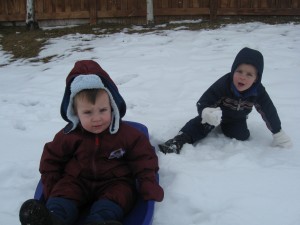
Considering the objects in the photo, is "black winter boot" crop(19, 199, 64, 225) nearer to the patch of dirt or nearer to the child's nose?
the child's nose

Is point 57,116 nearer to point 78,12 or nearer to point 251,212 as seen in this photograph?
point 251,212

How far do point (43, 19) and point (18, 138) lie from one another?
713cm

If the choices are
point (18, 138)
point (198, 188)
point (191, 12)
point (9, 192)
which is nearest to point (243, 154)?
point (198, 188)

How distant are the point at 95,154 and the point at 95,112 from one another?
0.26 meters

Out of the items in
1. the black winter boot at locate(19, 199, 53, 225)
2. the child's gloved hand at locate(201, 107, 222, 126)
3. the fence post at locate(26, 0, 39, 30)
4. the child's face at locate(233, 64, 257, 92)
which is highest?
the fence post at locate(26, 0, 39, 30)

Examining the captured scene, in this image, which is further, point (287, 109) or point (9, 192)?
point (287, 109)

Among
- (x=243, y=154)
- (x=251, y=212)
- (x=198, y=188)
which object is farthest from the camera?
(x=243, y=154)

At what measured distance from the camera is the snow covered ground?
2078 mm

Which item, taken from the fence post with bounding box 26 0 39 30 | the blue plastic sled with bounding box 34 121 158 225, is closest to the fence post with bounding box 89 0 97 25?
the fence post with bounding box 26 0 39 30

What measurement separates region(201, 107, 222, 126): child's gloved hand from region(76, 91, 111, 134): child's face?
829 mm

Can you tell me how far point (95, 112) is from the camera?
200cm

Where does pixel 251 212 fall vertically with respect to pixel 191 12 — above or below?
below

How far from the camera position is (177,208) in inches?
81.3

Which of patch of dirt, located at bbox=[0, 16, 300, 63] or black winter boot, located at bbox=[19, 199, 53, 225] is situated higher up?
patch of dirt, located at bbox=[0, 16, 300, 63]
